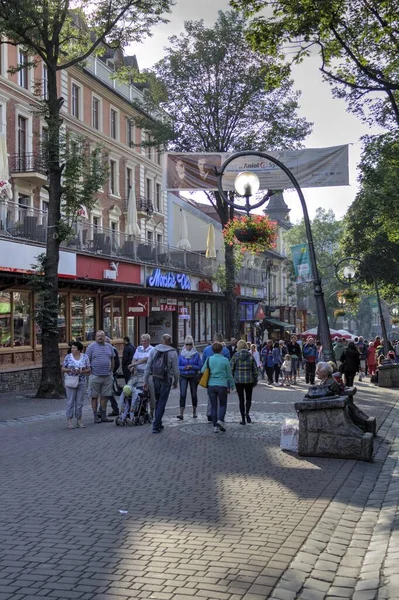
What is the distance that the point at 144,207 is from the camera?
41062 millimetres

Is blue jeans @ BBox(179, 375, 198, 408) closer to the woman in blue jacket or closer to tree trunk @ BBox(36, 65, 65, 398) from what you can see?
the woman in blue jacket

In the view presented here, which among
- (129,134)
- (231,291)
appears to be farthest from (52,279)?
(129,134)

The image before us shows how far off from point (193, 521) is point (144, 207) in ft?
116

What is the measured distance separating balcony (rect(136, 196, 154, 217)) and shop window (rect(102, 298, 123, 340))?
917 cm

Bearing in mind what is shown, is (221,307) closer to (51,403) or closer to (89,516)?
(51,403)

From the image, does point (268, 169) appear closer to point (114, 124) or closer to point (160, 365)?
point (160, 365)

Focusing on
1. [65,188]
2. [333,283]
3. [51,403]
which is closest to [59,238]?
[65,188]

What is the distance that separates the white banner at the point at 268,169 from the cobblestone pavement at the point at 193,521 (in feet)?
16.2

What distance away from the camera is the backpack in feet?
41.7

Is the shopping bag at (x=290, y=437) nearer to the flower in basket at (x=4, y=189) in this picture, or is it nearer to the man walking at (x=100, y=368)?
the man walking at (x=100, y=368)

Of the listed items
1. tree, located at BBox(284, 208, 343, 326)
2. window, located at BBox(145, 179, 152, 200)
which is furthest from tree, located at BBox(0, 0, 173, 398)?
tree, located at BBox(284, 208, 343, 326)

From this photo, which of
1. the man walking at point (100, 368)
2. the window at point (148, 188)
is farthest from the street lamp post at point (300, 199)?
the window at point (148, 188)

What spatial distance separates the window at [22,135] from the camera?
2883 centimetres

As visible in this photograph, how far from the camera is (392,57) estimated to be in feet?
45.7
